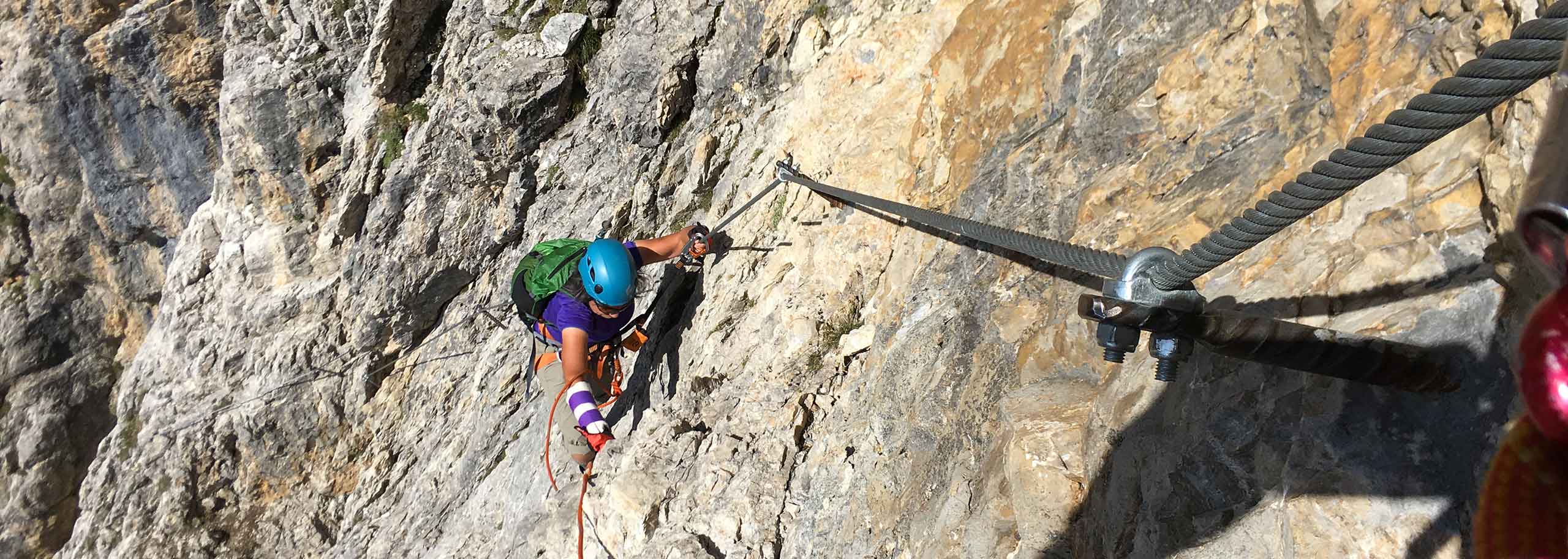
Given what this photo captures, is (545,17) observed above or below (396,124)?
above

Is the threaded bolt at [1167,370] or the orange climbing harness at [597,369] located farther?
the orange climbing harness at [597,369]

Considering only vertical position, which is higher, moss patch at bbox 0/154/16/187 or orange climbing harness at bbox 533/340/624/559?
orange climbing harness at bbox 533/340/624/559

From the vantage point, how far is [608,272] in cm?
587

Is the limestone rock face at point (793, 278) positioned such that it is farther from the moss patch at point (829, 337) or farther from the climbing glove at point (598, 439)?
the climbing glove at point (598, 439)

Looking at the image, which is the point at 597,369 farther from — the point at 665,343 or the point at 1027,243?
the point at 1027,243

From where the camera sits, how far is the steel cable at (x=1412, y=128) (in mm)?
1295

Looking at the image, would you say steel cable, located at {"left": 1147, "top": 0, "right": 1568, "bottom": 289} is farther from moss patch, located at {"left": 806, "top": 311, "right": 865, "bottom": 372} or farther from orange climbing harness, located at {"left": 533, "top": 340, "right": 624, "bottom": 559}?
orange climbing harness, located at {"left": 533, "top": 340, "right": 624, "bottom": 559}

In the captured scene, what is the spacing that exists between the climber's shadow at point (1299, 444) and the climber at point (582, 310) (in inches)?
152

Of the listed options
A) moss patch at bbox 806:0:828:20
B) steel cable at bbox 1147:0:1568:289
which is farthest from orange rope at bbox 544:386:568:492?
steel cable at bbox 1147:0:1568:289

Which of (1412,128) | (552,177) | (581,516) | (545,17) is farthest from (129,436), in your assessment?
(1412,128)

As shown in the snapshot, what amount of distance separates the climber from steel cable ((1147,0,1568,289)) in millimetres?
4644

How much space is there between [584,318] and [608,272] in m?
0.58

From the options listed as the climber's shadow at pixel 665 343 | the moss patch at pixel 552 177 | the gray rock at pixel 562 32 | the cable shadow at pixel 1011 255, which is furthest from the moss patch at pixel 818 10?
the moss patch at pixel 552 177

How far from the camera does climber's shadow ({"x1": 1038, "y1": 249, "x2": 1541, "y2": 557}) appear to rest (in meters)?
2.05
